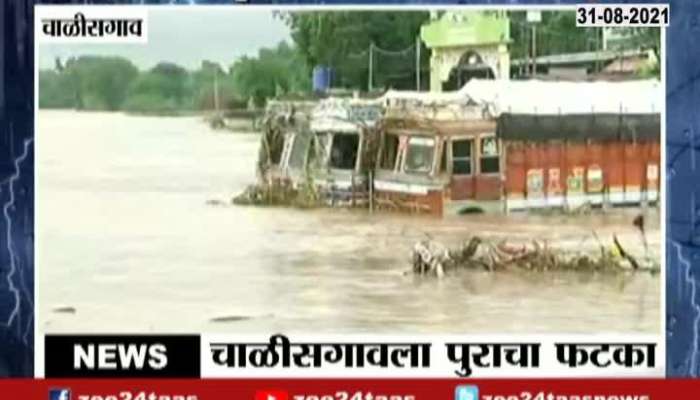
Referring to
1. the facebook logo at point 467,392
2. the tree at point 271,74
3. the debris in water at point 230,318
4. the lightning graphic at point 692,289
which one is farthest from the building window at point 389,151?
the lightning graphic at point 692,289

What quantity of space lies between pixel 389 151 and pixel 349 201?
0.19 metres

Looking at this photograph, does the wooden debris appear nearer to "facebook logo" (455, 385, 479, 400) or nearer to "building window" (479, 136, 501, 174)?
"building window" (479, 136, 501, 174)

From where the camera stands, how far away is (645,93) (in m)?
4.11

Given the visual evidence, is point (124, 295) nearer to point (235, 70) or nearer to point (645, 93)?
point (235, 70)

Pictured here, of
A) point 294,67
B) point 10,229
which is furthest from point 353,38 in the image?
point 10,229

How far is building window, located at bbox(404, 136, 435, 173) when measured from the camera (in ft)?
13.6

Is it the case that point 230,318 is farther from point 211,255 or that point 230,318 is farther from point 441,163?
point 441,163

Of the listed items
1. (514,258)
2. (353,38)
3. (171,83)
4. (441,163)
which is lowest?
(514,258)

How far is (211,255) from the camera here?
13.2 ft

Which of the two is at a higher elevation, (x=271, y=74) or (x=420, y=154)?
(x=271, y=74)

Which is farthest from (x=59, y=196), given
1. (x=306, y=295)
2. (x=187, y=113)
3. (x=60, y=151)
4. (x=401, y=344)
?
(x=401, y=344)

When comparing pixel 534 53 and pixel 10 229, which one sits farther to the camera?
pixel 534 53

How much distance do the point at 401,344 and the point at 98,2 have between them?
132cm

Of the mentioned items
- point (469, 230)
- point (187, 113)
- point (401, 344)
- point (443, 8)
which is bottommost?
point (401, 344)
